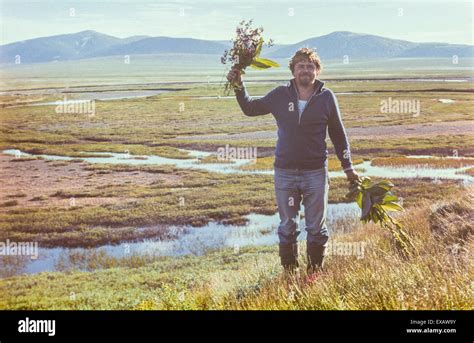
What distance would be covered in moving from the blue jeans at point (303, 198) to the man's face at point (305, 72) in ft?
2.48

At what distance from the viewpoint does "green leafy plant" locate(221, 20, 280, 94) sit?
4.62 metres

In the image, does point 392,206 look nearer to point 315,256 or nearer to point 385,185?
point 385,185

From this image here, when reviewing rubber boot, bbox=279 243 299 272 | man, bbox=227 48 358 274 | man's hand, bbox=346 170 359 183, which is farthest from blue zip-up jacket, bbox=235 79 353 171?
rubber boot, bbox=279 243 299 272

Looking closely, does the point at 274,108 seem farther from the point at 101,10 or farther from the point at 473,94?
the point at 473,94

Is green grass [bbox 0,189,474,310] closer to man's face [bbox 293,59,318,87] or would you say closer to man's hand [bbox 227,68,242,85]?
man's face [bbox 293,59,318,87]

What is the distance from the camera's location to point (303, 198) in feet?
14.9

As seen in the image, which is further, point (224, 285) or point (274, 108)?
point (224, 285)

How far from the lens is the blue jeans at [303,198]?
439cm

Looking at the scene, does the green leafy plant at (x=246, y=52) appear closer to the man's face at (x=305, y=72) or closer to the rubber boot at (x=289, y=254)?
the man's face at (x=305, y=72)

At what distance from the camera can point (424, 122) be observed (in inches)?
364

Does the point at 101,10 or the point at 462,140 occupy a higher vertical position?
the point at 101,10

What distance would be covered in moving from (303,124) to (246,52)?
2.85ft
